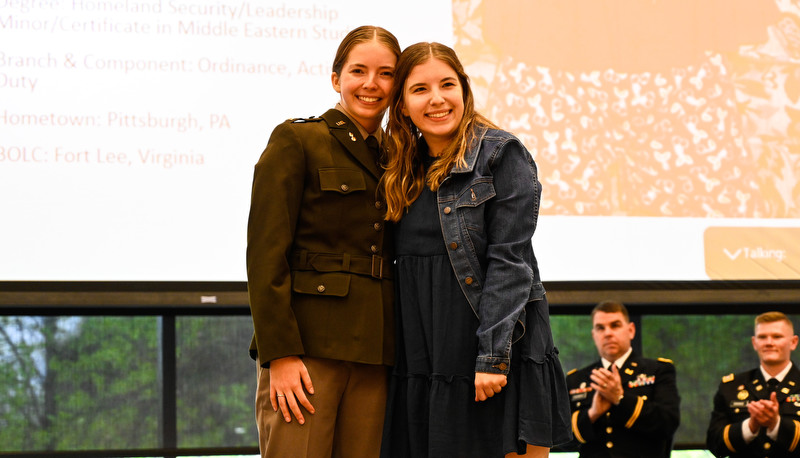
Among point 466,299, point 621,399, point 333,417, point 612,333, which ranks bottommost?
point 621,399

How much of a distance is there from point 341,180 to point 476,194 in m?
0.33

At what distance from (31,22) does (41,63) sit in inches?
6.7

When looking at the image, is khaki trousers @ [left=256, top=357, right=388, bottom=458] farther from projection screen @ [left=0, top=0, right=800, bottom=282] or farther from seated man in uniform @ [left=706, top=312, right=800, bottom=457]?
seated man in uniform @ [left=706, top=312, right=800, bottom=457]

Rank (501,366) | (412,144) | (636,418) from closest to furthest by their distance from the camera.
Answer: (501,366), (412,144), (636,418)

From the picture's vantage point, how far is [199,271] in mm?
3502

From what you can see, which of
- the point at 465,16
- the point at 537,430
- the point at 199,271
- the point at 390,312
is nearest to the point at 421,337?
the point at 390,312

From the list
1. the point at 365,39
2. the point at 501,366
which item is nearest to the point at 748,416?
the point at 501,366

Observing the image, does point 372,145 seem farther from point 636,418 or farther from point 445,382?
point 636,418

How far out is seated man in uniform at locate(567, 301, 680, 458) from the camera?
3557 mm

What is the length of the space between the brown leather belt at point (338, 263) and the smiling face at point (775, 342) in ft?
7.97

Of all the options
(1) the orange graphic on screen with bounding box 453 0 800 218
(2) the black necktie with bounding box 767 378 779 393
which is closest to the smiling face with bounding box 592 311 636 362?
(1) the orange graphic on screen with bounding box 453 0 800 218

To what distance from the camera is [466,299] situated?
6.09 ft

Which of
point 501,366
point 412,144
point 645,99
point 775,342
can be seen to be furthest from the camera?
point 645,99

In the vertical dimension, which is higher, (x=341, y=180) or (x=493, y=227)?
(x=341, y=180)
